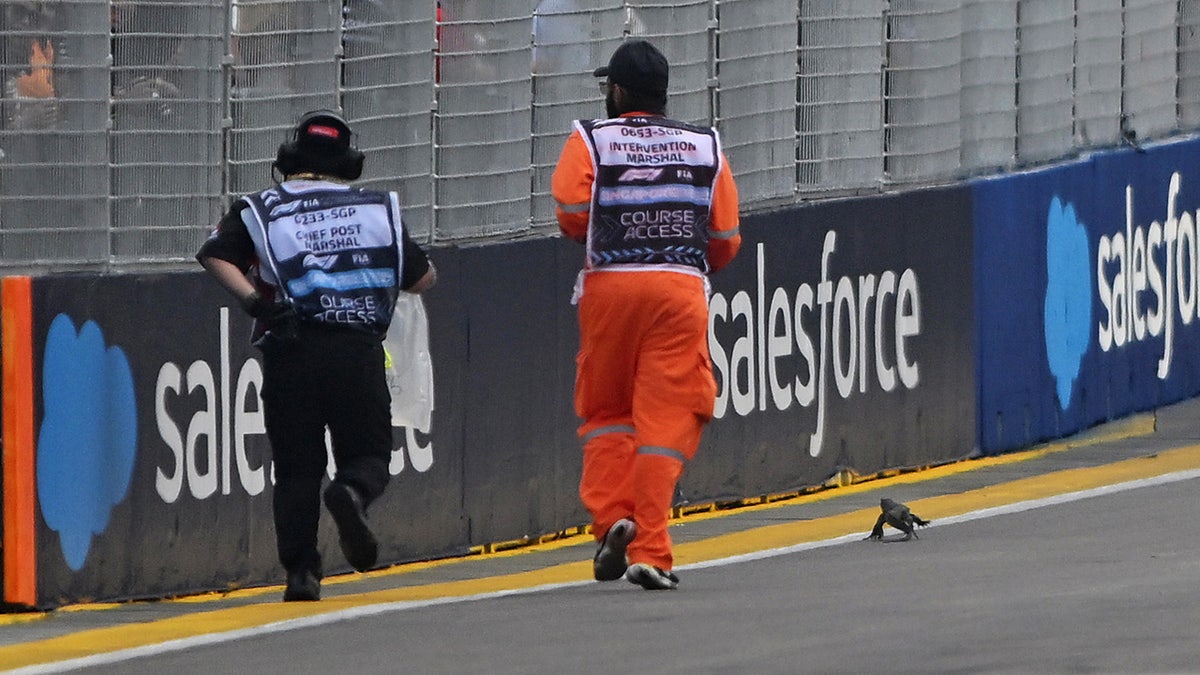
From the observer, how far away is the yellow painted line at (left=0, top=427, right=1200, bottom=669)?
9094 millimetres

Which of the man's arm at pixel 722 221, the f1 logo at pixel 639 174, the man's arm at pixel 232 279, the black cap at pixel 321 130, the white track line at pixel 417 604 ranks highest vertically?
the black cap at pixel 321 130

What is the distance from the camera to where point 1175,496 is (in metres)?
12.4

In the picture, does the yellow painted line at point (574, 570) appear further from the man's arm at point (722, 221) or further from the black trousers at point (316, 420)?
the man's arm at point (722, 221)

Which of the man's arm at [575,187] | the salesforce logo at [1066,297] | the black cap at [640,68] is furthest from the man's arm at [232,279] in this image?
the salesforce logo at [1066,297]

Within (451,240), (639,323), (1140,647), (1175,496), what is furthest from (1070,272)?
(1140,647)

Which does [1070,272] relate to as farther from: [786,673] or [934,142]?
[786,673]

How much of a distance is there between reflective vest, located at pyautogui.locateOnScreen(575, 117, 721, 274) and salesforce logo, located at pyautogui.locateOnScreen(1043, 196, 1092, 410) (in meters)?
5.72

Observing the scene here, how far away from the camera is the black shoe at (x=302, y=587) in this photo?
9953mm

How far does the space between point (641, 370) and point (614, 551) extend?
601 mm

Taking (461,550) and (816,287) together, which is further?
(816,287)

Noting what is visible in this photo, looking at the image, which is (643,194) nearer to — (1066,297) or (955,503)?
(955,503)

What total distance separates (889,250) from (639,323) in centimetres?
446

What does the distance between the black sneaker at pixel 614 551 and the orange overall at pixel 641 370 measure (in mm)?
49

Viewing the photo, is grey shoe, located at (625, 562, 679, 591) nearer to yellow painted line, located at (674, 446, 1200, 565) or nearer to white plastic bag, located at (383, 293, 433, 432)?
yellow painted line, located at (674, 446, 1200, 565)
